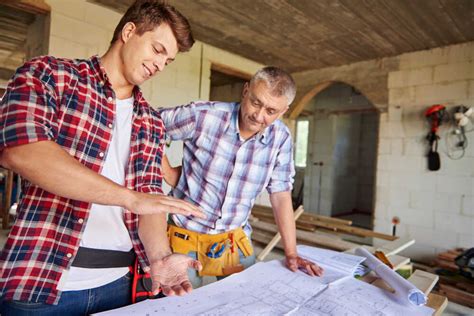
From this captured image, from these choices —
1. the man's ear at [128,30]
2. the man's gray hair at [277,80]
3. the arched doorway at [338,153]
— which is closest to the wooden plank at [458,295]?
the man's gray hair at [277,80]

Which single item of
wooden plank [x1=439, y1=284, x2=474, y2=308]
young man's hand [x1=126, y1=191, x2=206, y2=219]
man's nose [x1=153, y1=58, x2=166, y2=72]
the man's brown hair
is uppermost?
the man's brown hair

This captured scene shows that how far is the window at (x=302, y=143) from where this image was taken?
898cm

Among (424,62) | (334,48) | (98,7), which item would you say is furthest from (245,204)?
(424,62)

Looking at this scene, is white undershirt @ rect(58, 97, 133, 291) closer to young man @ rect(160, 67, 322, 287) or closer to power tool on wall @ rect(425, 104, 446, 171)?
young man @ rect(160, 67, 322, 287)

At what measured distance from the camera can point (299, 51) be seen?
5.08 metres

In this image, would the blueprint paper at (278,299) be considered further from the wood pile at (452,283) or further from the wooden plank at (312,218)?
the wooden plank at (312,218)

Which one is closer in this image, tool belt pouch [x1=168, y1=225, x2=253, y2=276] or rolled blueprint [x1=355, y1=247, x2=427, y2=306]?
rolled blueprint [x1=355, y1=247, x2=427, y2=306]

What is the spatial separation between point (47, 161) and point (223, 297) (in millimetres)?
665

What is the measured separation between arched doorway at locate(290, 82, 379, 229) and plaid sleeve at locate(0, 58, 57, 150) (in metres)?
7.21

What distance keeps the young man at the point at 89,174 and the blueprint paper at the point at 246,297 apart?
0.07 meters

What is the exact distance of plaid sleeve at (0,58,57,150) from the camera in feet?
2.16

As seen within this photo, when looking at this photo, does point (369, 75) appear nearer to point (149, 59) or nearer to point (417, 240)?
point (417, 240)

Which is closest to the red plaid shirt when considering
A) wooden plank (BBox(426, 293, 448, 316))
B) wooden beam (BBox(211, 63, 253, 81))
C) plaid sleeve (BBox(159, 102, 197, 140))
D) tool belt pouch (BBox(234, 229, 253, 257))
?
plaid sleeve (BBox(159, 102, 197, 140))

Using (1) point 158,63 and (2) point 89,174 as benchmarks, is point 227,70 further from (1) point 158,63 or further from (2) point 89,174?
(2) point 89,174
